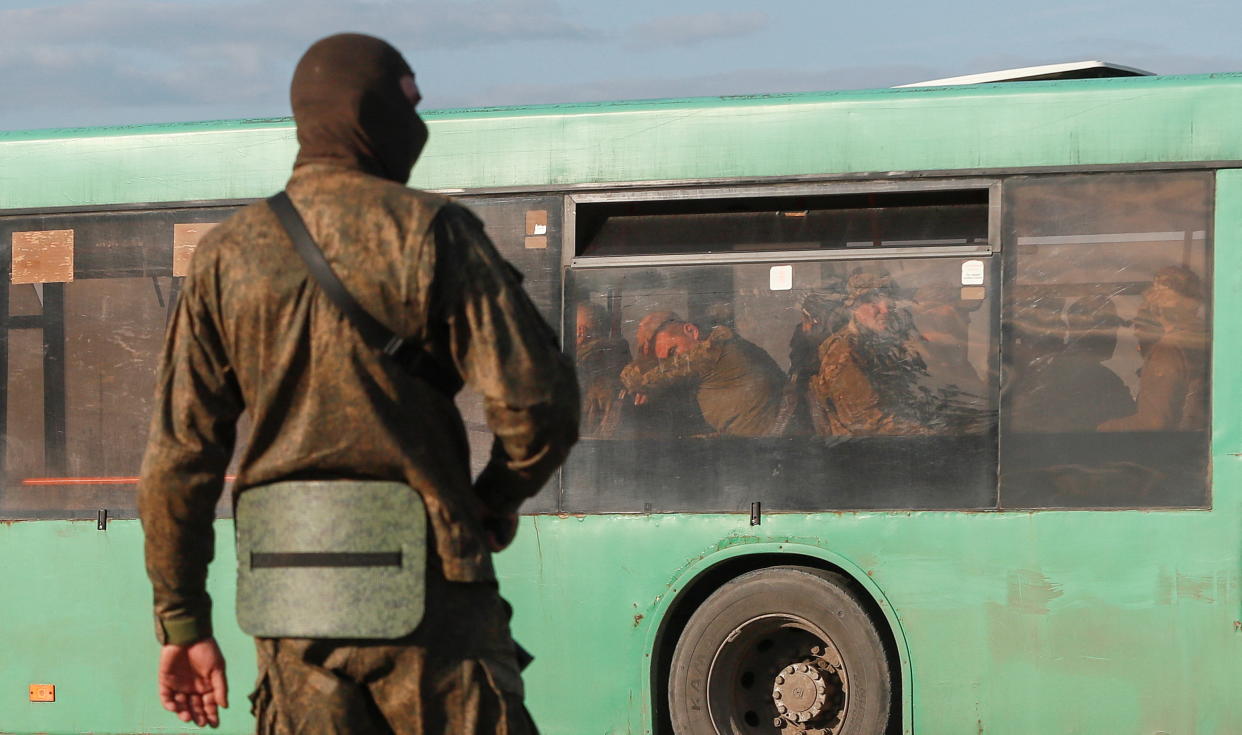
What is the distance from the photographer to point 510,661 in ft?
9.29

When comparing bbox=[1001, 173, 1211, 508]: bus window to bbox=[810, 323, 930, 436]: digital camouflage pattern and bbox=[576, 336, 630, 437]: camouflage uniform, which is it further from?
bbox=[576, 336, 630, 437]: camouflage uniform

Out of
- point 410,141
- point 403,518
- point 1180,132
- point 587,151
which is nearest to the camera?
point 403,518

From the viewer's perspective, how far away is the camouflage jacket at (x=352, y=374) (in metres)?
2.70

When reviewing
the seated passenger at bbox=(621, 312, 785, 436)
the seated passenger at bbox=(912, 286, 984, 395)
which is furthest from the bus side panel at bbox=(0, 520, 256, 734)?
the seated passenger at bbox=(912, 286, 984, 395)

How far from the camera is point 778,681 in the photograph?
7059 millimetres

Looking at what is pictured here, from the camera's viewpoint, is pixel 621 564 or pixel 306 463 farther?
pixel 621 564

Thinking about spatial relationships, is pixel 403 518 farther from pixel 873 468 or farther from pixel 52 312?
pixel 52 312

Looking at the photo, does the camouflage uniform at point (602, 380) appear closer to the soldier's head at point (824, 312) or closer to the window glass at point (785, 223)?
the window glass at point (785, 223)

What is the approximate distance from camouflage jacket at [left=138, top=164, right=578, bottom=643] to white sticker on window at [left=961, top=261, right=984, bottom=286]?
4355 millimetres

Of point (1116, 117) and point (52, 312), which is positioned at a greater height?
point (1116, 117)

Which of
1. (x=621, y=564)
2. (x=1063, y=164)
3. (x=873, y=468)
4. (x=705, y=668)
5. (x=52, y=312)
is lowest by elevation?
(x=705, y=668)

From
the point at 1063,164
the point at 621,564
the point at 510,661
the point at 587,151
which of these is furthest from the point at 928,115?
the point at 510,661

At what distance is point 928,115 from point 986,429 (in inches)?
53.4

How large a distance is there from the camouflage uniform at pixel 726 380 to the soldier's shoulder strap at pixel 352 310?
14.1 ft
